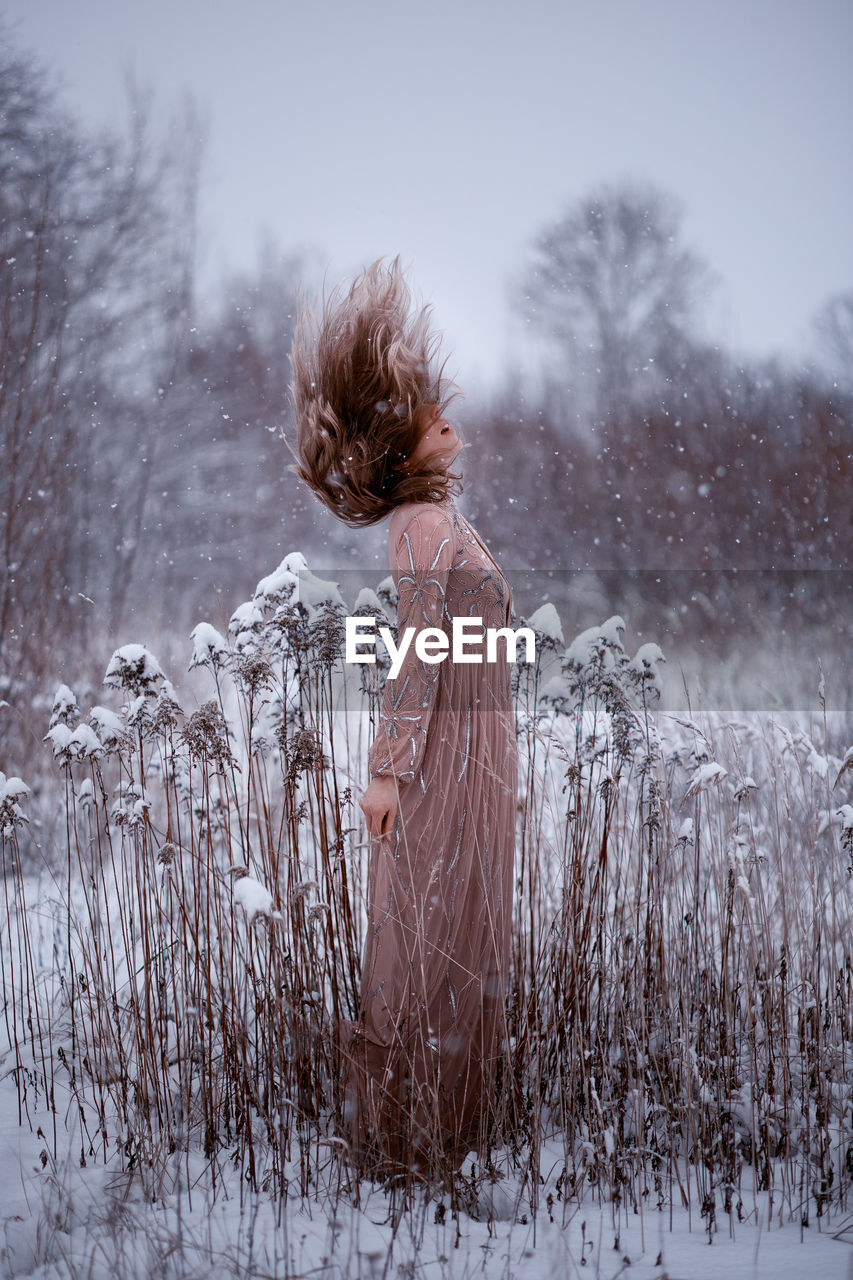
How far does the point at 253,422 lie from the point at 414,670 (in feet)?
11.5

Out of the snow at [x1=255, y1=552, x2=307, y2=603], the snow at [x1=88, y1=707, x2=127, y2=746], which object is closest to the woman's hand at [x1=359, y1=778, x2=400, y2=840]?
the snow at [x1=255, y1=552, x2=307, y2=603]

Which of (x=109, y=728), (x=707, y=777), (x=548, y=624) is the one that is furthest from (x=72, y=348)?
(x=707, y=777)

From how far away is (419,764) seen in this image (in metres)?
1.12

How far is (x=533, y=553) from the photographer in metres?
4.50

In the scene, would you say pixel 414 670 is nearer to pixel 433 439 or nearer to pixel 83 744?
pixel 433 439

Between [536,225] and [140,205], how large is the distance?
223 cm

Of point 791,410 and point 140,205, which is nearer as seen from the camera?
point 140,205

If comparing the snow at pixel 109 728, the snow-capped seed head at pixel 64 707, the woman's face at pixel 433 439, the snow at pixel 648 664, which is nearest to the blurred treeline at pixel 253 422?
the snow-capped seed head at pixel 64 707

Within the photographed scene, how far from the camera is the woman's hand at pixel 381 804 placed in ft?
3.57

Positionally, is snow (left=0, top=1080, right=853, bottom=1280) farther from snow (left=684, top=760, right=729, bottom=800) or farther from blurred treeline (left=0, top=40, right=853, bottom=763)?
blurred treeline (left=0, top=40, right=853, bottom=763)

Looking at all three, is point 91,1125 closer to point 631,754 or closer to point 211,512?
point 631,754

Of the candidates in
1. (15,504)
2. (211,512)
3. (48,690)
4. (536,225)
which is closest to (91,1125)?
(48,690)

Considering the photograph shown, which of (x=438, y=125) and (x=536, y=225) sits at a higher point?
(x=438, y=125)

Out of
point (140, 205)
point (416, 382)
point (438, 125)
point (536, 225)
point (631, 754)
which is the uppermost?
point (438, 125)
